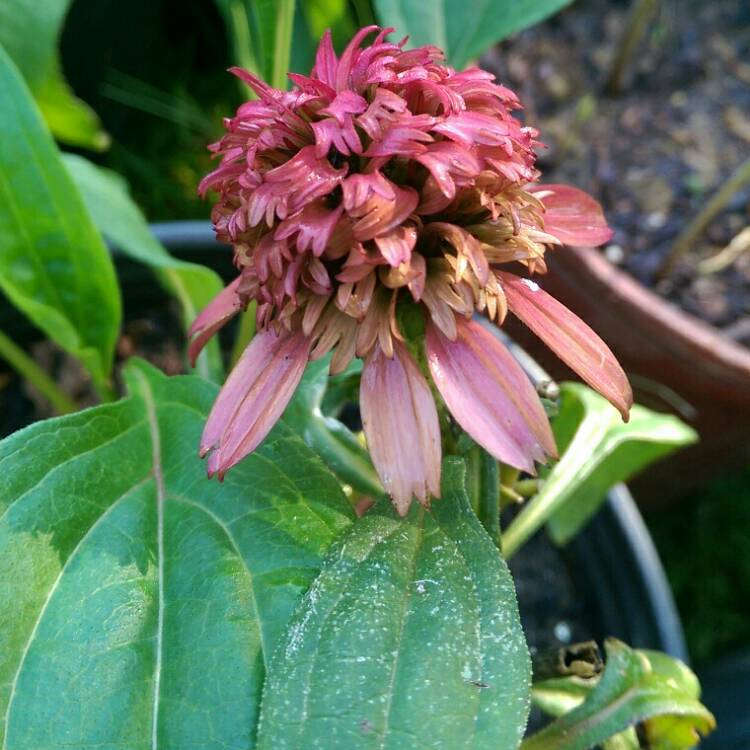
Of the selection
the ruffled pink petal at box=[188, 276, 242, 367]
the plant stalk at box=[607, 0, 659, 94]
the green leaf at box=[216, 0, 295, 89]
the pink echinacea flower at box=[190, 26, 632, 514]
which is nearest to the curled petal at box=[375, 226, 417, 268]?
the pink echinacea flower at box=[190, 26, 632, 514]

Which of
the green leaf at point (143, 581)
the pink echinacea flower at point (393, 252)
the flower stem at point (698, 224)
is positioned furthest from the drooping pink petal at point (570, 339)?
the flower stem at point (698, 224)

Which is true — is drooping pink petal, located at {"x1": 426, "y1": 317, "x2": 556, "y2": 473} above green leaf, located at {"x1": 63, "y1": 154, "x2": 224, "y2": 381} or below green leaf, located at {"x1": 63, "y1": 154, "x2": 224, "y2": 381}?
above

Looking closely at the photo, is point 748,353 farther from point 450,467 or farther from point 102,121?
point 102,121

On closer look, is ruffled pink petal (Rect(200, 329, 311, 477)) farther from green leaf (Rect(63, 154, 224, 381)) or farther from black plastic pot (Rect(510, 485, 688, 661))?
black plastic pot (Rect(510, 485, 688, 661))

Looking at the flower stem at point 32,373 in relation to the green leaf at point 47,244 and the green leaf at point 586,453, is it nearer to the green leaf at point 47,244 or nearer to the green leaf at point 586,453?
the green leaf at point 47,244

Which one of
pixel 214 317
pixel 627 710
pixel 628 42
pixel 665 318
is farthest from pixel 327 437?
pixel 628 42

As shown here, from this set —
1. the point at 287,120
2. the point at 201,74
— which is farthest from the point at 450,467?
the point at 201,74

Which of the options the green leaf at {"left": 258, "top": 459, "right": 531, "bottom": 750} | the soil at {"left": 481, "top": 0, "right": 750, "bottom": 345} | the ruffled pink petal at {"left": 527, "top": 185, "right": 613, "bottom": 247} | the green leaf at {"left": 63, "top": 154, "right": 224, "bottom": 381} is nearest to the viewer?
the green leaf at {"left": 258, "top": 459, "right": 531, "bottom": 750}
